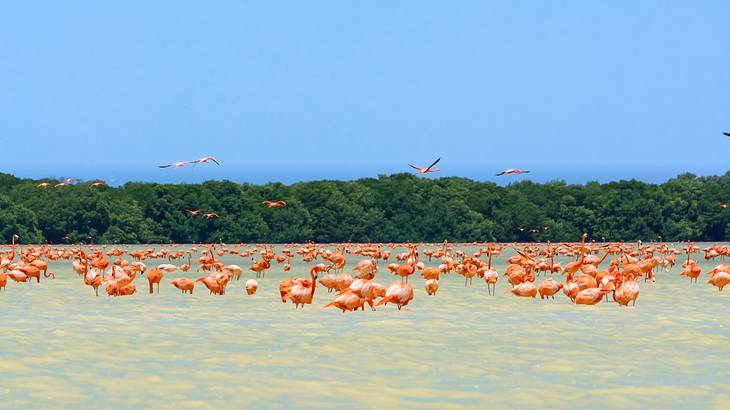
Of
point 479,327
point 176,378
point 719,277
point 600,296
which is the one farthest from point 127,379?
point 719,277

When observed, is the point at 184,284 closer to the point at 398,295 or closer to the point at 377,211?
the point at 398,295

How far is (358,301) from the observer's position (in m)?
25.4

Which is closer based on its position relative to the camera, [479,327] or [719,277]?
[479,327]

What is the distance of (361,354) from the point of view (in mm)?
19406

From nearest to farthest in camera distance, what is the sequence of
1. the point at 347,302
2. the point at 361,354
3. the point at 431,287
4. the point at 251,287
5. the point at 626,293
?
the point at 361,354
the point at 347,302
the point at 626,293
the point at 251,287
the point at 431,287

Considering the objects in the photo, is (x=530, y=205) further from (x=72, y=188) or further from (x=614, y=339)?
(x=614, y=339)

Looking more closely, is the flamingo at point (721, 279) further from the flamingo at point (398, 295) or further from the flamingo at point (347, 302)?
the flamingo at point (347, 302)

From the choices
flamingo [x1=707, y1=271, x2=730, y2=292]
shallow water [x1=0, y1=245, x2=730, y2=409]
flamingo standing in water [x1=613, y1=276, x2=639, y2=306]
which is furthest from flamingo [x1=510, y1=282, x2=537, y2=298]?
flamingo [x1=707, y1=271, x2=730, y2=292]

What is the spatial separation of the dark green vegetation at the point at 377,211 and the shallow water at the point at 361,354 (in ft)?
172

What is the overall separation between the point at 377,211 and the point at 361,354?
68.5 metres

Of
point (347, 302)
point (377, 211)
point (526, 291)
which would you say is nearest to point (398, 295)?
point (347, 302)

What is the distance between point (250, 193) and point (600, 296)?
2462 inches

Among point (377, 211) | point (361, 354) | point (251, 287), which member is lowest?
point (361, 354)

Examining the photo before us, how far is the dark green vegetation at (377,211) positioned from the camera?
266 feet
